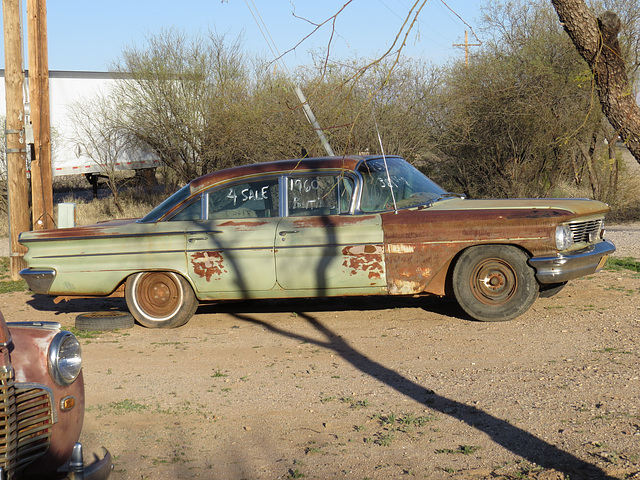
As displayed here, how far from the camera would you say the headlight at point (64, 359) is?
3.47 meters

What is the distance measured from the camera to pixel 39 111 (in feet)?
37.3

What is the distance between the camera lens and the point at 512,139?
18641 millimetres

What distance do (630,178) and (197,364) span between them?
15.8 m

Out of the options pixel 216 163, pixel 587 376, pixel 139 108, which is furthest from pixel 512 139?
pixel 587 376

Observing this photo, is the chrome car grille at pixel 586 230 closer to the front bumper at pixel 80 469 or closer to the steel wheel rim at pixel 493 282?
the steel wheel rim at pixel 493 282

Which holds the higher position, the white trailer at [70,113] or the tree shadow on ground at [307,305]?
the white trailer at [70,113]

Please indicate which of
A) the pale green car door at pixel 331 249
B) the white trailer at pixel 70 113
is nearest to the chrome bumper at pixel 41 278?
the pale green car door at pixel 331 249

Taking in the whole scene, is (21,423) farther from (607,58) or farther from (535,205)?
(535,205)

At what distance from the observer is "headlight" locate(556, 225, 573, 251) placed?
6.86 metres

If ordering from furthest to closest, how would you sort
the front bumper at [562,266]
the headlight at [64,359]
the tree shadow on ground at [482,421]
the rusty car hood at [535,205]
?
the rusty car hood at [535,205] → the front bumper at [562,266] → the tree shadow on ground at [482,421] → the headlight at [64,359]

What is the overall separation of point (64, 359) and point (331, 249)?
12.9 feet

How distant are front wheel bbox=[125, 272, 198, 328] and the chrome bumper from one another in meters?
0.86

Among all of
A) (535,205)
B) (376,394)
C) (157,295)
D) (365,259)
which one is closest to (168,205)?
(157,295)

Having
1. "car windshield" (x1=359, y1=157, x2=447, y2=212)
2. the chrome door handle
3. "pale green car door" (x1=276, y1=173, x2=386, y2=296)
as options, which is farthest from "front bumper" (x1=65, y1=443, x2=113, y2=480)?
"car windshield" (x1=359, y1=157, x2=447, y2=212)
